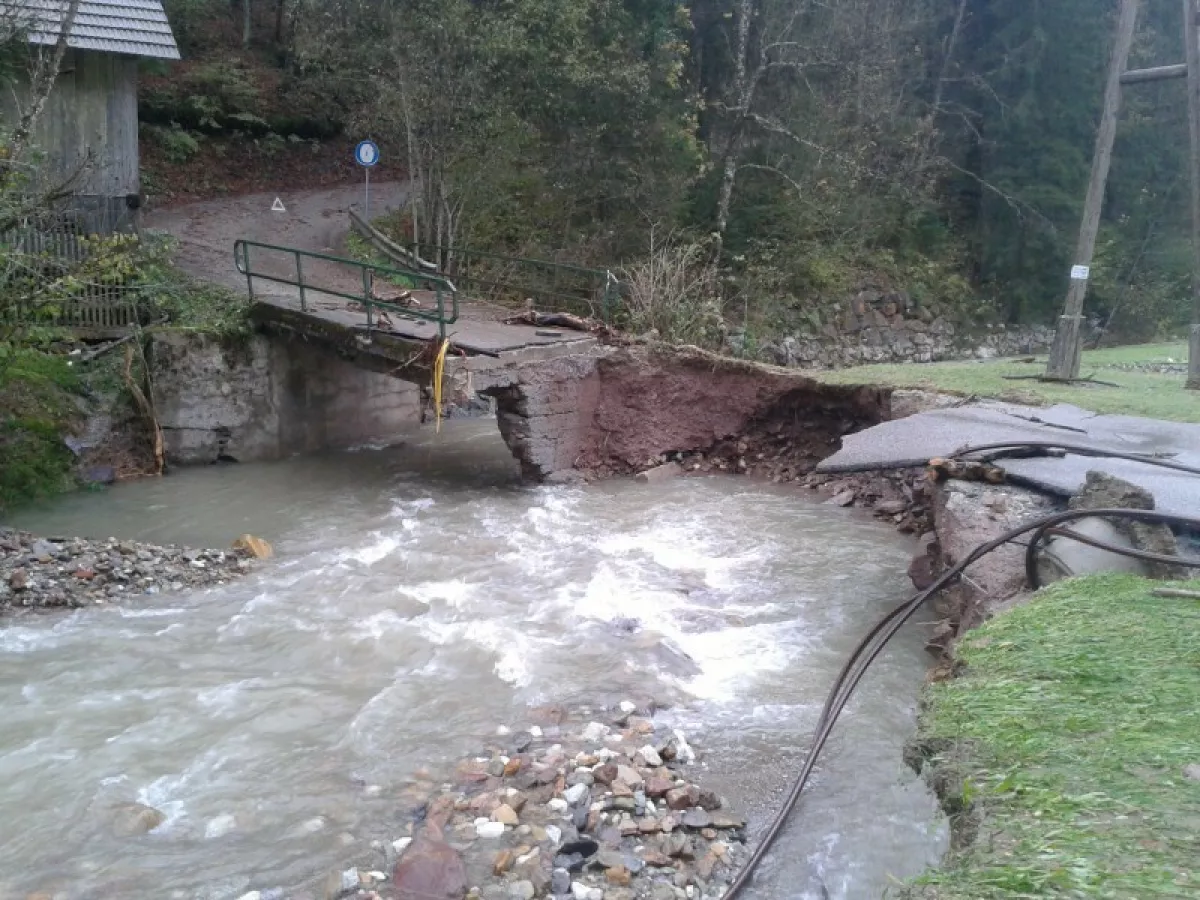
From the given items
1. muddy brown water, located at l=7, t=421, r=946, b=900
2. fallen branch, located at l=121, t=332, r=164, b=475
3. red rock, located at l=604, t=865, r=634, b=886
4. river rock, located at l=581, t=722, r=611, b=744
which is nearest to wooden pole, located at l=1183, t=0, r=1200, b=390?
muddy brown water, located at l=7, t=421, r=946, b=900

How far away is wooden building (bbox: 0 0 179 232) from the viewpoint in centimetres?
1433

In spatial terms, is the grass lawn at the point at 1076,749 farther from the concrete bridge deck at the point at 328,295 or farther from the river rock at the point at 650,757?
the concrete bridge deck at the point at 328,295

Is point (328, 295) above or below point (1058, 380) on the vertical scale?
above

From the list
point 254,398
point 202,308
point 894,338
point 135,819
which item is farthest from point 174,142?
point 135,819

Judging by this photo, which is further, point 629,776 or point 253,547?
point 253,547

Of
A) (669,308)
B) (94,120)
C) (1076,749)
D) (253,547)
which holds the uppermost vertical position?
(94,120)

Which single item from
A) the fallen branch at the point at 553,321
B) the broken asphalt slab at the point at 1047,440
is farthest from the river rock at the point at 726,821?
the fallen branch at the point at 553,321

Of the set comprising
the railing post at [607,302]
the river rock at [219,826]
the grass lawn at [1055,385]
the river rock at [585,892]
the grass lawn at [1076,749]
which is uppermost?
the railing post at [607,302]

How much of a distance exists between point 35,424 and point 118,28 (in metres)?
6.57

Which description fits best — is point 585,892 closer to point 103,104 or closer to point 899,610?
point 899,610

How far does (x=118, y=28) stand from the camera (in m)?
14.6

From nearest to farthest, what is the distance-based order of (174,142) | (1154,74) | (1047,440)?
(1047,440), (1154,74), (174,142)

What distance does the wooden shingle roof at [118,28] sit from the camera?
45.2 feet

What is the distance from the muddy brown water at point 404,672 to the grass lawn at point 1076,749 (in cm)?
117
